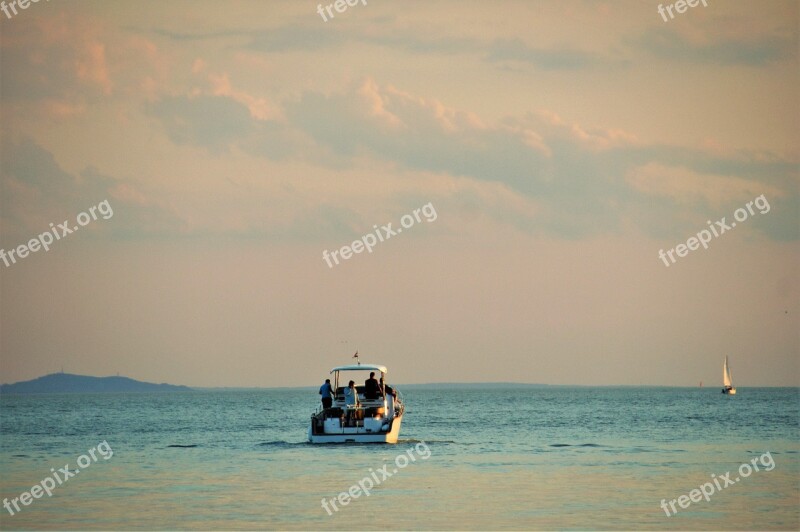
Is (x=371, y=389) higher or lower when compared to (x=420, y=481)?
higher

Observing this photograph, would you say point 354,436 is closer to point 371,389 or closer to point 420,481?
point 371,389

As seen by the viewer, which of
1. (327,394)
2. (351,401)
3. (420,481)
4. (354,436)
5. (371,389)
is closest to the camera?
(420,481)

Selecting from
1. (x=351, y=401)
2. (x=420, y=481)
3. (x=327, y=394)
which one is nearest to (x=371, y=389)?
(x=351, y=401)

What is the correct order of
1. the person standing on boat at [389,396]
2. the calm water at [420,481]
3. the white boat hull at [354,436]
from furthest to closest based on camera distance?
the person standing on boat at [389,396]
the white boat hull at [354,436]
the calm water at [420,481]

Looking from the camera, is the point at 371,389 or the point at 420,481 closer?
the point at 420,481

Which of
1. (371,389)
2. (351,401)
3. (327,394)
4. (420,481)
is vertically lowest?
(420,481)

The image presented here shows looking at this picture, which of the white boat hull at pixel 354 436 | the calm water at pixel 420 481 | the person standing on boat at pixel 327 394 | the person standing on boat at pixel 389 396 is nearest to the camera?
the calm water at pixel 420 481

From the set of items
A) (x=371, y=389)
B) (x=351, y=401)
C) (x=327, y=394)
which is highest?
(x=371, y=389)

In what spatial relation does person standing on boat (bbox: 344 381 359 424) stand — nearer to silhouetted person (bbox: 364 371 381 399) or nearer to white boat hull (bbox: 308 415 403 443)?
white boat hull (bbox: 308 415 403 443)

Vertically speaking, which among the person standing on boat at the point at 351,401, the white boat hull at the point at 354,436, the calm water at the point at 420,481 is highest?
the person standing on boat at the point at 351,401

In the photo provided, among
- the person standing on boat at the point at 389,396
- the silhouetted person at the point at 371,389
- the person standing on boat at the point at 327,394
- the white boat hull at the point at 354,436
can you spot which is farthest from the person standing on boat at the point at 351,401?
the person standing on boat at the point at 389,396

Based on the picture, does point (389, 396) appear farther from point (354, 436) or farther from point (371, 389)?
point (354, 436)

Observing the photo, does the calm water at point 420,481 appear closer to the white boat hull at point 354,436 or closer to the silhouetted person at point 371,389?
the white boat hull at point 354,436

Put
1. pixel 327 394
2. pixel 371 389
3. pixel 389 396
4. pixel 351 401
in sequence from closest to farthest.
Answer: pixel 351 401 → pixel 371 389 → pixel 327 394 → pixel 389 396
